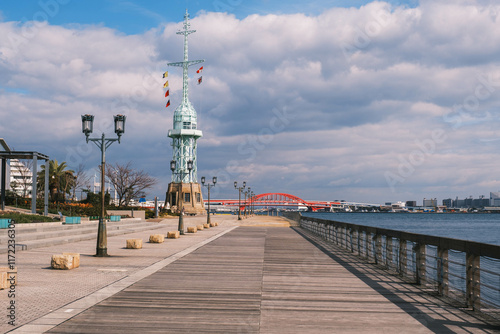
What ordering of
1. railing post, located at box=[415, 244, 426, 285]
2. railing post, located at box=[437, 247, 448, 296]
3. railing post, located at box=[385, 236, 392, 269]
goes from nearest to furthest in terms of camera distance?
railing post, located at box=[437, 247, 448, 296]
railing post, located at box=[415, 244, 426, 285]
railing post, located at box=[385, 236, 392, 269]

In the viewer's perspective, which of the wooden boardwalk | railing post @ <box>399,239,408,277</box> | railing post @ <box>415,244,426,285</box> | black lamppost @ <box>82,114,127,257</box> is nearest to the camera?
the wooden boardwalk

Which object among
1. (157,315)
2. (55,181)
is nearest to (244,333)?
(157,315)

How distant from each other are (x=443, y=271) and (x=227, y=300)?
15.2 ft

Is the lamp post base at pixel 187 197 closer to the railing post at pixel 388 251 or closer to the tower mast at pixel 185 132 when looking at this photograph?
the tower mast at pixel 185 132

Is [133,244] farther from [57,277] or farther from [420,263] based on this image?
[420,263]

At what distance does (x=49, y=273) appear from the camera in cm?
1377

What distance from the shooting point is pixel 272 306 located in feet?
31.3

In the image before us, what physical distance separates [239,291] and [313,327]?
3.66m

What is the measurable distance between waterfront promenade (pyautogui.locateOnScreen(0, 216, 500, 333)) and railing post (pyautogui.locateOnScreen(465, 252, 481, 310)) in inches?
12.0

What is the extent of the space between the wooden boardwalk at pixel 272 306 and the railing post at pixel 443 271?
Result: 413 millimetres

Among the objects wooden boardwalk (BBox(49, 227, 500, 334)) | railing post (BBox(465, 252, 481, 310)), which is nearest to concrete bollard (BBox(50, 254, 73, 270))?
wooden boardwalk (BBox(49, 227, 500, 334))

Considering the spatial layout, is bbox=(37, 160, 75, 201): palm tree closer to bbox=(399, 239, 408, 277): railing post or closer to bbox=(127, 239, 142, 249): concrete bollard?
bbox=(127, 239, 142, 249): concrete bollard

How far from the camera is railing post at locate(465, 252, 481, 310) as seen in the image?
356 inches

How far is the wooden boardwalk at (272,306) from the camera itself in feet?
25.7
